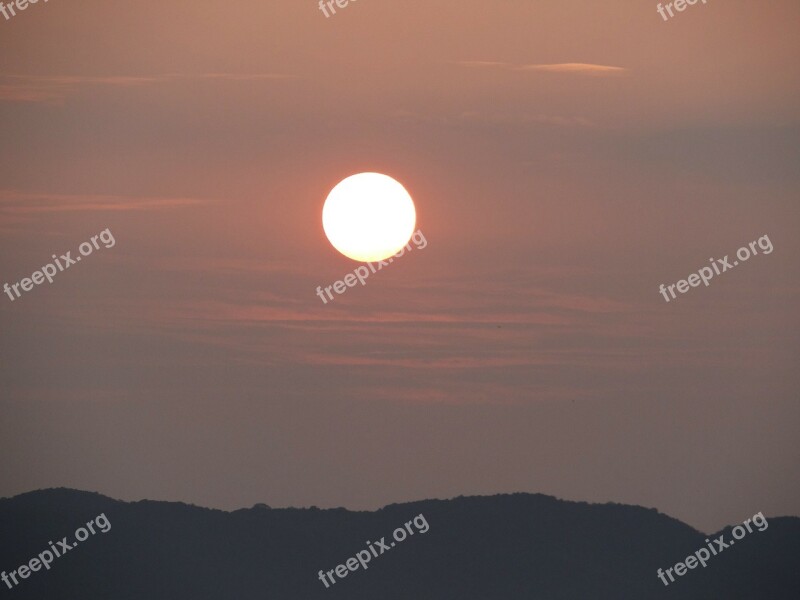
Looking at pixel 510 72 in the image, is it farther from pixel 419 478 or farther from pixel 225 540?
pixel 225 540

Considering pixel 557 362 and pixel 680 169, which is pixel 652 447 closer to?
pixel 557 362

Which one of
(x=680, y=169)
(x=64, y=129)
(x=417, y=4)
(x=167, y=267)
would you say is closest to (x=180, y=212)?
(x=167, y=267)

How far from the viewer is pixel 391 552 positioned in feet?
28.6

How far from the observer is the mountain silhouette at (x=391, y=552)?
8.01 meters

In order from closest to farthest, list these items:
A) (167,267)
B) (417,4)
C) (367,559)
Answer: (417,4), (167,267), (367,559)

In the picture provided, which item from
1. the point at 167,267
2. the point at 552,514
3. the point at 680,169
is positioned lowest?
the point at 552,514

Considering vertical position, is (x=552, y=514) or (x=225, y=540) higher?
(x=225, y=540)

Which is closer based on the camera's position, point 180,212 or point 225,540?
point 180,212

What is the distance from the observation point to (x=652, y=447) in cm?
792

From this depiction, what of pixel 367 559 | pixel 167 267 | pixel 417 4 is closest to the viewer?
pixel 417 4

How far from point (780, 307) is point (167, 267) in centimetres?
516

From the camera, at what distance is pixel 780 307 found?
758cm

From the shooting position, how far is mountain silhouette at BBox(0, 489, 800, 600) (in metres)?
8.01

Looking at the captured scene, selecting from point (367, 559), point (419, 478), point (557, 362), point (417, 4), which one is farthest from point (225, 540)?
point (417, 4)
